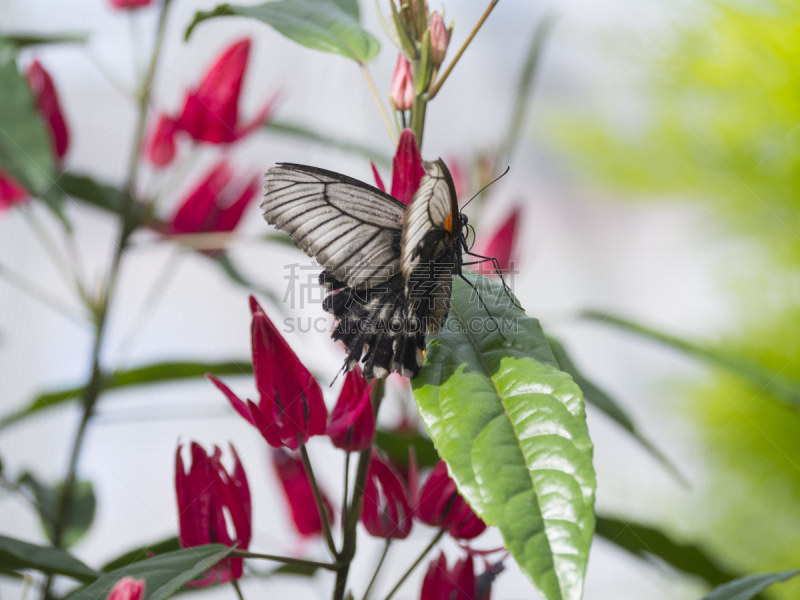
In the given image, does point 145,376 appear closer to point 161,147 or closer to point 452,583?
point 161,147

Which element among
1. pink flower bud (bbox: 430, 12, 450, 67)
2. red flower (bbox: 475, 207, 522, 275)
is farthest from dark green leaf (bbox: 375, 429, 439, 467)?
pink flower bud (bbox: 430, 12, 450, 67)

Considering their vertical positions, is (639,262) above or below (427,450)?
above

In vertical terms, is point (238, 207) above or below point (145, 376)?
above

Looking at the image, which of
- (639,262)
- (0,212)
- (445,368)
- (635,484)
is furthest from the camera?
(639,262)

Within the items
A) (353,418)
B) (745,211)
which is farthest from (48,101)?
(745,211)

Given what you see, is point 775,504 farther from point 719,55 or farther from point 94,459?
point 94,459

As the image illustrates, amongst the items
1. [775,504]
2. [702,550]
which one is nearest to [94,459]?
[702,550]

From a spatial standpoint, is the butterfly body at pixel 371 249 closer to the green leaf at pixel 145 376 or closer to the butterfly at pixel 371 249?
the butterfly at pixel 371 249
